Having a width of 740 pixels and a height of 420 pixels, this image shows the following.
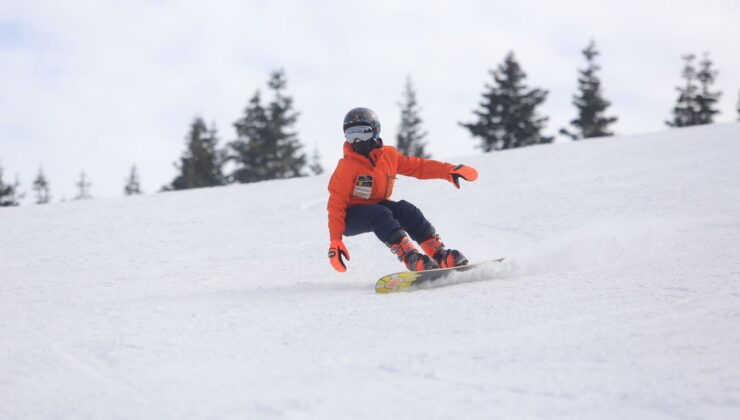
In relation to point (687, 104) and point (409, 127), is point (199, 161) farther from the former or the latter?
point (687, 104)

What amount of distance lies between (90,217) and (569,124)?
1209 inches

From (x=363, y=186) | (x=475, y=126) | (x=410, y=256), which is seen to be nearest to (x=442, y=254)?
(x=410, y=256)

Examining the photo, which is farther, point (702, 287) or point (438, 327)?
point (702, 287)

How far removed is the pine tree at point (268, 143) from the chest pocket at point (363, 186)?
31498 millimetres

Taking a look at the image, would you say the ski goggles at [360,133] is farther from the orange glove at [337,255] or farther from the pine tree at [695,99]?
the pine tree at [695,99]

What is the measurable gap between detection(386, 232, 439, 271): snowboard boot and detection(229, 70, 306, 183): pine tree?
105 feet

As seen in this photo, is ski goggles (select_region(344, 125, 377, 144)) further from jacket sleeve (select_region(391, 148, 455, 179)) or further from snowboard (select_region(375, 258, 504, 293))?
snowboard (select_region(375, 258, 504, 293))

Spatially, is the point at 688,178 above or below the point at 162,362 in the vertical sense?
above

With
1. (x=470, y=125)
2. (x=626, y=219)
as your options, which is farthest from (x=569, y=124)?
(x=626, y=219)

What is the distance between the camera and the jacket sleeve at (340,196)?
496cm

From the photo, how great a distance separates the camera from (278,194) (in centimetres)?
1067

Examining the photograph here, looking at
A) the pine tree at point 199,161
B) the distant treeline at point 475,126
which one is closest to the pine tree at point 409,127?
the distant treeline at point 475,126

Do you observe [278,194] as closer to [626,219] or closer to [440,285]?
[626,219]

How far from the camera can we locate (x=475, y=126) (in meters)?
34.6
